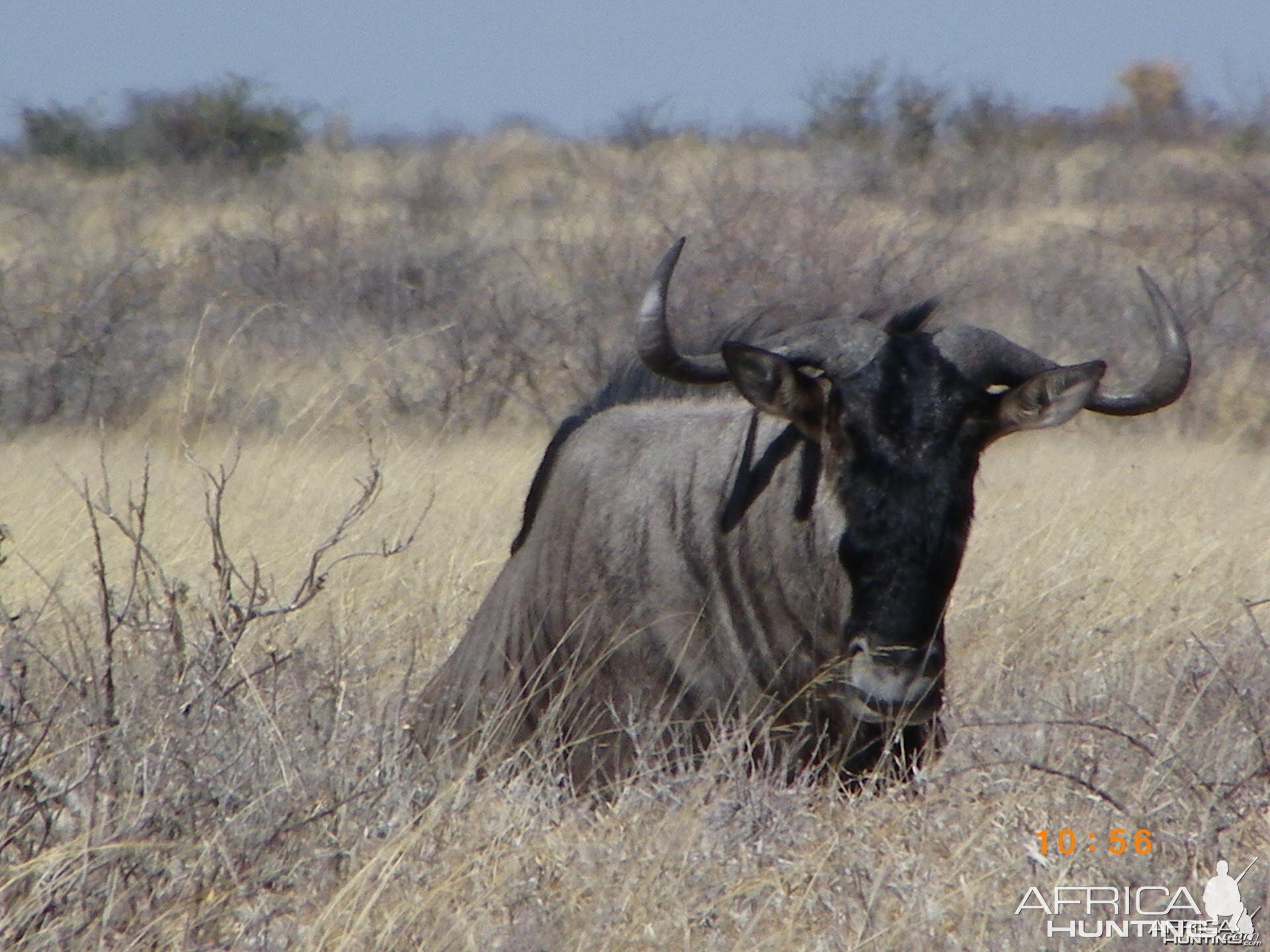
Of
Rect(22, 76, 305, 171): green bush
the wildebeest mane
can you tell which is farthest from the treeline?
the wildebeest mane

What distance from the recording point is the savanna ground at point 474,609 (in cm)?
302

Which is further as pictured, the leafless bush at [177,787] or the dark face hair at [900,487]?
the dark face hair at [900,487]

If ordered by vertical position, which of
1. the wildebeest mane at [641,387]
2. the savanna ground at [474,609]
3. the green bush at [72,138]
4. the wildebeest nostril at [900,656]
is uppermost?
the wildebeest mane at [641,387]

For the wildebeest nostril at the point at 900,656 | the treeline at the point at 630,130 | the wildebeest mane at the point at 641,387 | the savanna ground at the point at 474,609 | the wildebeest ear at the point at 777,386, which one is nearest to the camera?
the savanna ground at the point at 474,609

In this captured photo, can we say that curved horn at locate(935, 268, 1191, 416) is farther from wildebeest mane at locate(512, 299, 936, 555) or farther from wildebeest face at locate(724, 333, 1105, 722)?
wildebeest mane at locate(512, 299, 936, 555)

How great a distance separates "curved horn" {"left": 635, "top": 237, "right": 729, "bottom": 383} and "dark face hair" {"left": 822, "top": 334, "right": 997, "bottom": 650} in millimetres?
333

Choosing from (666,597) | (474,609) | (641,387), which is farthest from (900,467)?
(474,609)

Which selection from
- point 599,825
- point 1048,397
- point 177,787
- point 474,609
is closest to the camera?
point 177,787

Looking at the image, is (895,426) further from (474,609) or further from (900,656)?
(474,609)

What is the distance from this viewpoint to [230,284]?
640 inches

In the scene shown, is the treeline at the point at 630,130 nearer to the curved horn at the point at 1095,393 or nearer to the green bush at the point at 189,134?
the green bush at the point at 189,134

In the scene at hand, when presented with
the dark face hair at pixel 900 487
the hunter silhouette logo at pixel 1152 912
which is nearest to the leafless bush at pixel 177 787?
the dark face hair at pixel 900 487

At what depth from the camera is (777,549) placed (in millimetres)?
3857

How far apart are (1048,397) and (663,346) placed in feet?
2.91
